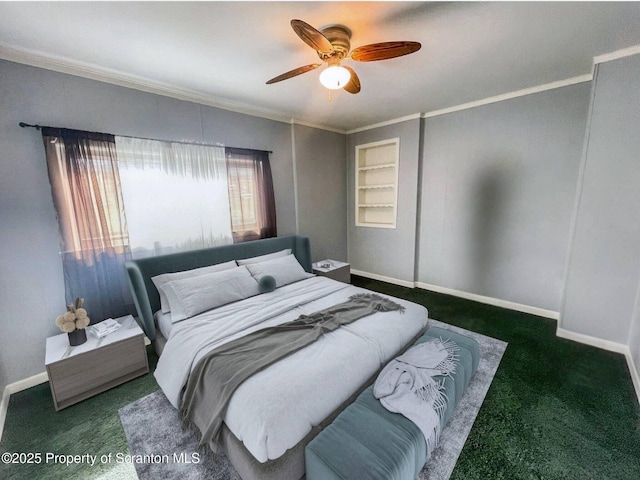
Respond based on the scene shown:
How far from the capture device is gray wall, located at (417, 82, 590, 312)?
2.87 metres

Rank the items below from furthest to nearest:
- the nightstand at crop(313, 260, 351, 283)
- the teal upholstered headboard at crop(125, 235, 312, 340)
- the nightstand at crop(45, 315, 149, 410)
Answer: the nightstand at crop(313, 260, 351, 283), the teal upholstered headboard at crop(125, 235, 312, 340), the nightstand at crop(45, 315, 149, 410)

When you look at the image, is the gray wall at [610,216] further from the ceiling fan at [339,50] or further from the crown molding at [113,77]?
the crown molding at [113,77]

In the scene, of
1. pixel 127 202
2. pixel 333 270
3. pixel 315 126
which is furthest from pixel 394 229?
pixel 127 202

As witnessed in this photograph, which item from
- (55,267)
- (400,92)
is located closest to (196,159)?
(55,267)

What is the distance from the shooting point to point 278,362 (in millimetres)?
1576

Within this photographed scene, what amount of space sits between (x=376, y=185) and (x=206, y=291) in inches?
131

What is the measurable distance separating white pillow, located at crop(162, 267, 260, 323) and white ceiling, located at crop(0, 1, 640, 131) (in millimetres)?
1921

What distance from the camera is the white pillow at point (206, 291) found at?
229 cm

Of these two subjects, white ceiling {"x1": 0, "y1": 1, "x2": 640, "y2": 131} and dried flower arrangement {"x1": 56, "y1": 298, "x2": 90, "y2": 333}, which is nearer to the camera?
white ceiling {"x1": 0, "y1": 1, "x2": 640, "y2": 131}

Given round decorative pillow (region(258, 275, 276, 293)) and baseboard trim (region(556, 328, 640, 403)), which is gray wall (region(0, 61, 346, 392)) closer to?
round decorative pillow (region(258, 275, 276, 293))

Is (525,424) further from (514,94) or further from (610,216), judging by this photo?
(514,94)

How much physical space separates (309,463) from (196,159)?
2906mm

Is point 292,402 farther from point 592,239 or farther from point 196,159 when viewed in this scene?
point 592,239

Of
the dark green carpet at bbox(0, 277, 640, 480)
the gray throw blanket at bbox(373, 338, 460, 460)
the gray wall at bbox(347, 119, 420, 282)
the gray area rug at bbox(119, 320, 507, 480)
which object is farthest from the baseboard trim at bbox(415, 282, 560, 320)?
the gray throw blanket at bbox(373, 338, 460, 460)
